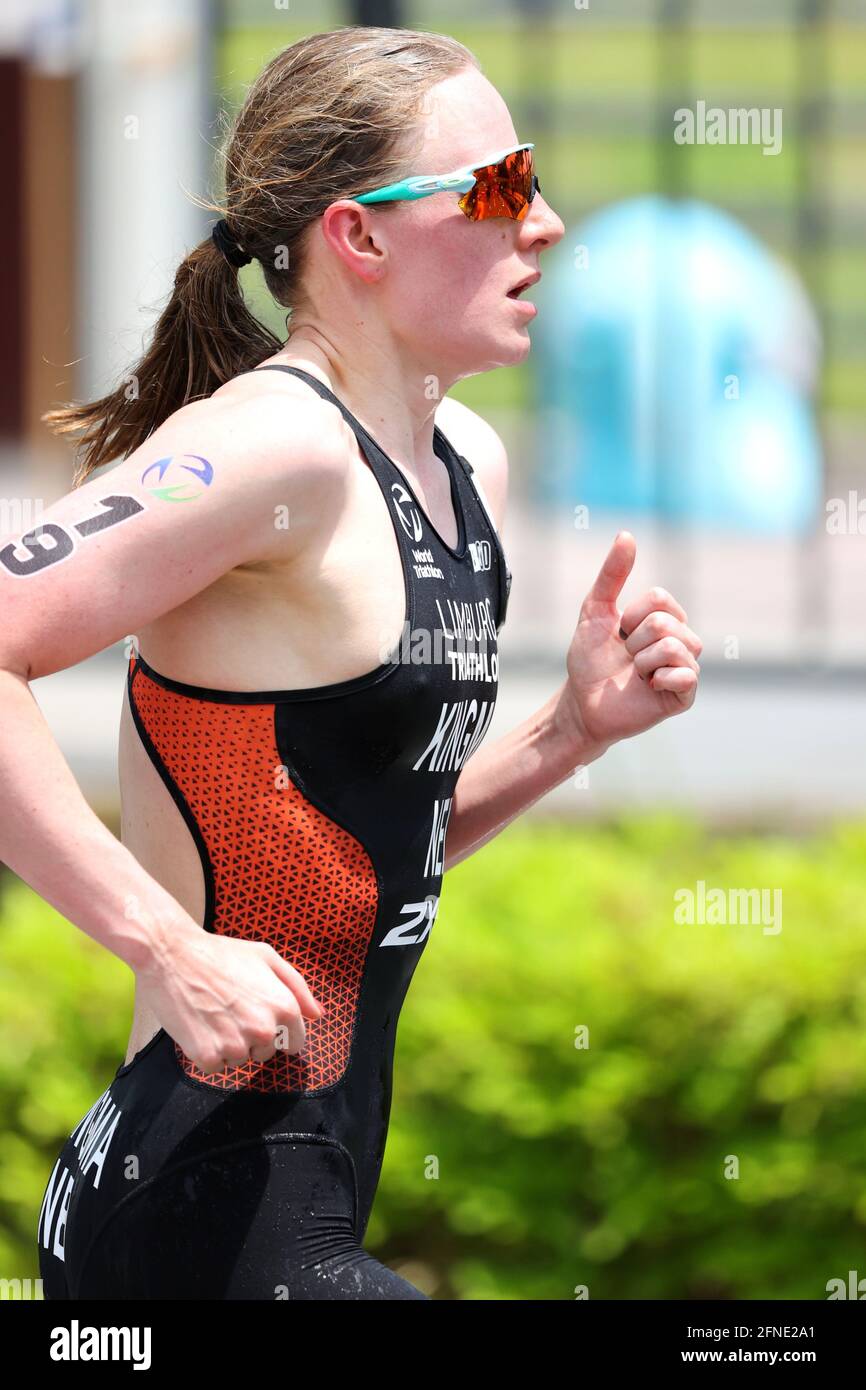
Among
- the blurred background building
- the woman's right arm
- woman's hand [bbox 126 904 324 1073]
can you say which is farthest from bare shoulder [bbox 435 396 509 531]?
the blurred background building

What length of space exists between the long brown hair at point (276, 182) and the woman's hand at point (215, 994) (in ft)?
2.17

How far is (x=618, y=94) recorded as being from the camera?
1178cm

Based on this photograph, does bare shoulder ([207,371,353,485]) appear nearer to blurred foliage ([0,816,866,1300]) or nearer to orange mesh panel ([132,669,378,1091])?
orange mesh panel ([132,669,378,1091])

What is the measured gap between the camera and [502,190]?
196 centimetres

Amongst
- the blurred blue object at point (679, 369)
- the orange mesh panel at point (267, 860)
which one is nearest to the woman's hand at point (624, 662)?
the orange mesh panel at point (267, 860)

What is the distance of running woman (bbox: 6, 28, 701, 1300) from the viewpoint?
1.74 meters

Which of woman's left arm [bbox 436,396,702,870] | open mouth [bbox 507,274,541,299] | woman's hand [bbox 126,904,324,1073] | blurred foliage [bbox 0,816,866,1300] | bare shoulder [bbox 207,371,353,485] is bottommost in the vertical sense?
blurred foliage [bbox 0,816,866,1300]

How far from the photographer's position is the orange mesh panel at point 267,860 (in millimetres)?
1892

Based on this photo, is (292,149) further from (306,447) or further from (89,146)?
(89,146)

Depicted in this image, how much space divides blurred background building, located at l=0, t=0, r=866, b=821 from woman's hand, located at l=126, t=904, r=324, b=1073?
4069 mm

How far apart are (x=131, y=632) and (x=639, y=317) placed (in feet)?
24.3

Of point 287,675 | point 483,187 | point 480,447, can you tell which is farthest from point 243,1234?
point 483,187

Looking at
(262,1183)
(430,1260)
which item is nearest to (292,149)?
(262,1183)

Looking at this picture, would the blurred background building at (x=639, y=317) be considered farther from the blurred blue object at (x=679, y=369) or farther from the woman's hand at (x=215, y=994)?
the woman's hand at (x=215, y=994)
